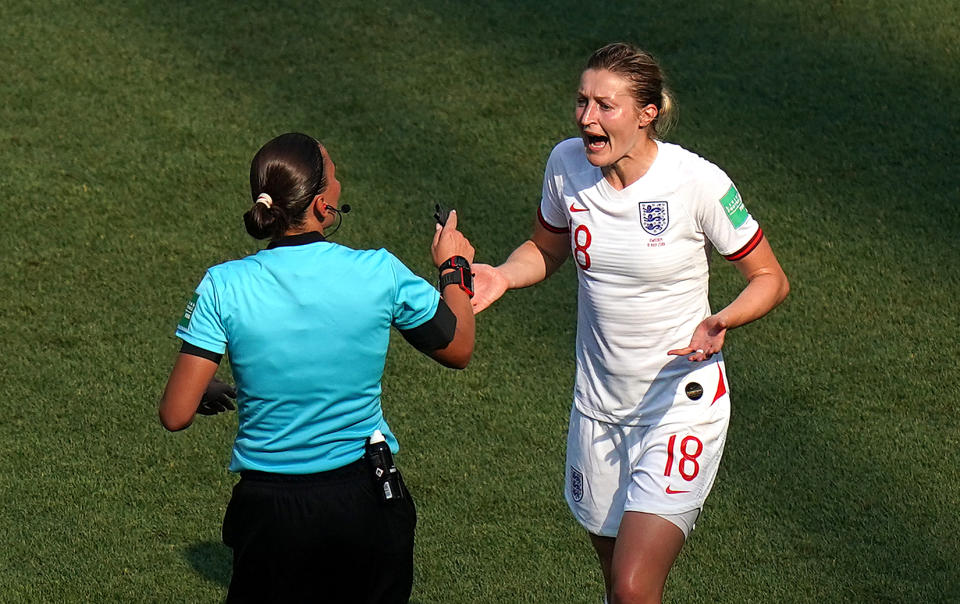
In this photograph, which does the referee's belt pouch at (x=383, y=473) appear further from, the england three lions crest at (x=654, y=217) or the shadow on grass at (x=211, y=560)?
the shadow on grass at (x=211, y=560)

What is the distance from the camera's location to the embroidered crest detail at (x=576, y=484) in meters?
4.64

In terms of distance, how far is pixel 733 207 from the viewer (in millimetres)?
4359

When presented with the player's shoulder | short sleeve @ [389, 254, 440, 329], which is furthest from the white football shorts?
short sleeve @ [389, 254, 440, 329]

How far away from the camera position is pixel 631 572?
4.22 meters

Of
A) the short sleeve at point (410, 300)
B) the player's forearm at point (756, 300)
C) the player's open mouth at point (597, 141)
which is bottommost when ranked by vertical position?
the short sleeve at point (410, 300)

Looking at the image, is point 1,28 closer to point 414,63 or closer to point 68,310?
point 414,63

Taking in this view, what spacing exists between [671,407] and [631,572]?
0.53 meters

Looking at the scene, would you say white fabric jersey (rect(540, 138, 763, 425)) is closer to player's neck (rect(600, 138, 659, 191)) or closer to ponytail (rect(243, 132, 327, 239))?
player's neck (rect(600, 138, 659, 191))

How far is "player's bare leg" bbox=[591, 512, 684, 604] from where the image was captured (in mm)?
4215

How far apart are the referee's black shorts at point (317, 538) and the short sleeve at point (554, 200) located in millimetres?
1194

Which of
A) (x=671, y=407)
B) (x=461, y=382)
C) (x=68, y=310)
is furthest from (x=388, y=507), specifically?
(x=68, y=310)

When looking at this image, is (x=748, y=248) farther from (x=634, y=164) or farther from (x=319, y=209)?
(x=319, y=209)

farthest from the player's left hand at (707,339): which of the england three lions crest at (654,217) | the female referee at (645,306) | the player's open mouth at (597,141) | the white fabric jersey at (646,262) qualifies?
the player's open mouth at (597,141)

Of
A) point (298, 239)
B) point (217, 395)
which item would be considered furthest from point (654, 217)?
point (217, 395)
